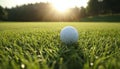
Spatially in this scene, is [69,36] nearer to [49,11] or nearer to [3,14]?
[3,14]

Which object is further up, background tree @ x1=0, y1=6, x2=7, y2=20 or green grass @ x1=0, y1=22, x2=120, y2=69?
background tree @ x1=0, y1=6, x2=7, y2=20

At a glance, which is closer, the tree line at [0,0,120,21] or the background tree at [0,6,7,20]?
the background tree at [0,6,7,20]

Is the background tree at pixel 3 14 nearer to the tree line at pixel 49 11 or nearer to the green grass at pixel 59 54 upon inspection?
the tree line at pixel 49 11

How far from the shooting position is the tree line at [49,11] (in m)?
54.0

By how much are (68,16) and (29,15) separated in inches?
395

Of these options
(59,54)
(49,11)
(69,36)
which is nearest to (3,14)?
(49,11)

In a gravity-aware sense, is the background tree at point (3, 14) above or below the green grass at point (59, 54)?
above

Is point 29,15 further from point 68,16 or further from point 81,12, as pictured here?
point 81,12

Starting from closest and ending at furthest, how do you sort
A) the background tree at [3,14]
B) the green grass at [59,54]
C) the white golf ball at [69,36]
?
the green grass at [59,54]
the white golf ball at [69,36]
the background tree at [3,14]

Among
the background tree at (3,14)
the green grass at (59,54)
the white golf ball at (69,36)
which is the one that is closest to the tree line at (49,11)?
the background tree at (3,14)

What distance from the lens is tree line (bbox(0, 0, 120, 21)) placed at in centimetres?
5400

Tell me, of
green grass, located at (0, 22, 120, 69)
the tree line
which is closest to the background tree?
the tree line

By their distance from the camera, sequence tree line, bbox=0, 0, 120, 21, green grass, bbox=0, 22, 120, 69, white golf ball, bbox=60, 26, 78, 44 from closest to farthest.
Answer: green grass, bbox=0, 22, 120, 69, white golf ball, bbox=60, 26, 78, 44, tree line, bbox=0, 0, 120, 21

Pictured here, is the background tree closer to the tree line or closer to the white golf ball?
the tree line
